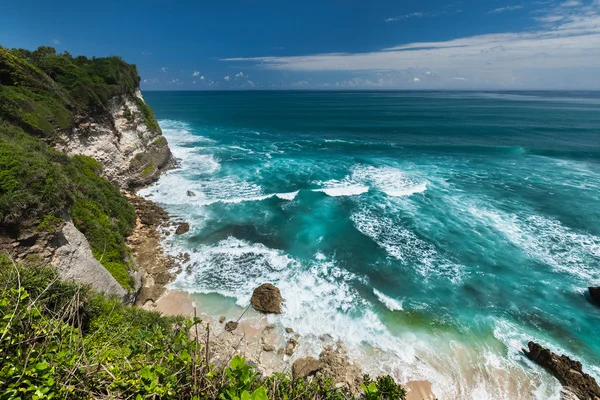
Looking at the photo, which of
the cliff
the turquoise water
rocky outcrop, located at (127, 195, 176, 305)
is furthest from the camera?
rocky outcrop, located at (127, 195, 176, 305)

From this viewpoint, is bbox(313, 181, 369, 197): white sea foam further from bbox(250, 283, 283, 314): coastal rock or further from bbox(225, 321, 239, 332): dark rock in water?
bbox(225, 321, 239, 332): dark rock in water

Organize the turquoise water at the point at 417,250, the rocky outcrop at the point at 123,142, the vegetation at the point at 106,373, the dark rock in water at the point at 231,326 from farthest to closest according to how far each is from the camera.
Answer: the rocky outcrop at the point at 123,142, the dark rock in water at the point at 231,326, the turquoise water at the point at 417,250, the vegetation at the point at 106,373

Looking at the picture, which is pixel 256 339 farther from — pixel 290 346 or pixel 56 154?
pixel 56 154

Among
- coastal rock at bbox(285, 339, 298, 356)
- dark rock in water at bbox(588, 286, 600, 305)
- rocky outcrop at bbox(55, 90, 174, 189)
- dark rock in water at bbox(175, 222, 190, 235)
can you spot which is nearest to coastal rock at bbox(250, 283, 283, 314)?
coastal rock at bbox(285, 339, 298, 356)

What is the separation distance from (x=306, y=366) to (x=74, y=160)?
23.7 meters

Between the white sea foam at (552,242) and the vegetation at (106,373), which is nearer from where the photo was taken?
the vegetation at (106,373)

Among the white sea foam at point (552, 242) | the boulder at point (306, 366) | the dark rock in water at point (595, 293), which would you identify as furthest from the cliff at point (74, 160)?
the white sea foam at point (552, 242)

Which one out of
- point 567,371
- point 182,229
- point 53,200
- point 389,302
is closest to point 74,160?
point 182,229

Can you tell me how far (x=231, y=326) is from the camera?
14797mm

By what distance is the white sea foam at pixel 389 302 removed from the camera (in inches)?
659

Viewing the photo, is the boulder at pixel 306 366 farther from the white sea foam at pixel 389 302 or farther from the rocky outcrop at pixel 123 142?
the rocky outcrop at pixel 123 142

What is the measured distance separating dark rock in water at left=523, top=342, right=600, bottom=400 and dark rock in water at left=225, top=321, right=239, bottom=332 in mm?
15317

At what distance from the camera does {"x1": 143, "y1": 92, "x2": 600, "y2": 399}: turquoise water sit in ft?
47.3

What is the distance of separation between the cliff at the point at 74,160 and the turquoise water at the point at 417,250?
4.59 m
